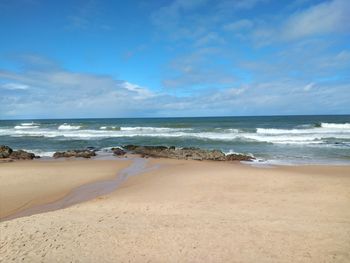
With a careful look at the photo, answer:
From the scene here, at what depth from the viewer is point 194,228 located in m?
5.36

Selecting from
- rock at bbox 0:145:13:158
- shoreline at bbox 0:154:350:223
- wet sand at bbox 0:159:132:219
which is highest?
rock at bbox 0:145:13:158

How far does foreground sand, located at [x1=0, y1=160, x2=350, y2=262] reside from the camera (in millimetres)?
4445

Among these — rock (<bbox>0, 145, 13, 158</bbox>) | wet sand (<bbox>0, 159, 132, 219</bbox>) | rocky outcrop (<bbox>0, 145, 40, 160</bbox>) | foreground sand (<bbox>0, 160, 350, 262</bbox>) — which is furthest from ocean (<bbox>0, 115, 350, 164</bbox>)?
foreground sand (<bbox>0, 160, 350, 262</bbox>)

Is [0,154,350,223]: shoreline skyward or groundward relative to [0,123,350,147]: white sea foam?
groundward

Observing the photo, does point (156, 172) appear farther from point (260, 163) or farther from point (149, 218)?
point (149, 218)

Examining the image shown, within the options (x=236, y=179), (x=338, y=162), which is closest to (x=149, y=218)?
(x=236, y=179)

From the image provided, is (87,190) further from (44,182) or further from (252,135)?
(252,135)

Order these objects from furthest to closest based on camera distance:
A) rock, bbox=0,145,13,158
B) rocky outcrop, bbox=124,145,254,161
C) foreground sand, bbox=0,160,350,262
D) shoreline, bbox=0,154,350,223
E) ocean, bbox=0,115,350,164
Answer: ocean, bbox=0,115,350,164 → rock, bbox=0,145,13,158 → rocky outcrop, bbox=124,145,254,161 → shoreline, bbox=0,154,350,223 → foreground sand, bbox=0,160,350,262

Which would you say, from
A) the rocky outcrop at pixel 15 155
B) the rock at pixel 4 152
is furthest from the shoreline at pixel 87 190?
the rock at pixel 4 152

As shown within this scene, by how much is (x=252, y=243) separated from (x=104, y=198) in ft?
15.5

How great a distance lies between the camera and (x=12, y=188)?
370 inches

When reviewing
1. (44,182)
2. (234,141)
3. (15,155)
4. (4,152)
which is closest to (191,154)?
(44,182)

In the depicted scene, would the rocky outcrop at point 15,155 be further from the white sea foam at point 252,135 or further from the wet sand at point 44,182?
the white sea foam at point 252,135

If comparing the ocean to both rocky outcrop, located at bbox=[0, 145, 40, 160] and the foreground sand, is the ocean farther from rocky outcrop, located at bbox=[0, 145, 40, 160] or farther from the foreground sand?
the foreground sand
